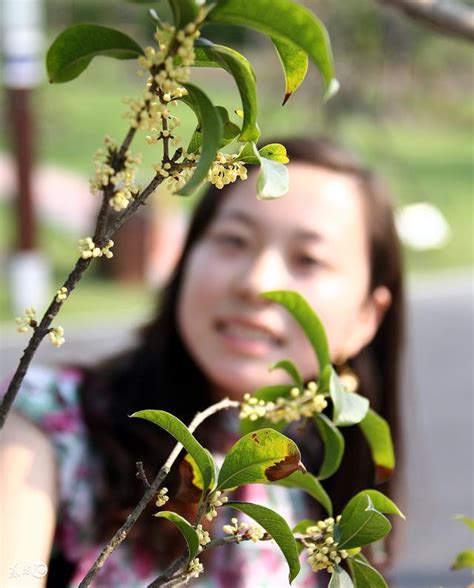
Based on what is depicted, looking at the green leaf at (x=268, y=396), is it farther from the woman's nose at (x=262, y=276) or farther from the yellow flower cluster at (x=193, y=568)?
the woman's nose at (x=262, y=276)

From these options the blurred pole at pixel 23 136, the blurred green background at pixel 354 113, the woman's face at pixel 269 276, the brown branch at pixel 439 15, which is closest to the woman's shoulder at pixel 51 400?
the woman's face at pixel 269 276

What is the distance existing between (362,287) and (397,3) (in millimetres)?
425

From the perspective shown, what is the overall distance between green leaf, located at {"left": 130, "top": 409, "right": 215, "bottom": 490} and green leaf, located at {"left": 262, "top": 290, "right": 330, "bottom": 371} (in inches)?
5.1

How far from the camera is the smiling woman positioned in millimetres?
1017

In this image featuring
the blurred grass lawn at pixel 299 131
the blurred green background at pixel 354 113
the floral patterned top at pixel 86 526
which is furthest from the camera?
the blurred green background at pixel 354 113

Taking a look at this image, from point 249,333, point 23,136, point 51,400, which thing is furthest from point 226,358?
point 23,136

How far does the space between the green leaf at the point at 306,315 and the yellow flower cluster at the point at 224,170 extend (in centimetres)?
15

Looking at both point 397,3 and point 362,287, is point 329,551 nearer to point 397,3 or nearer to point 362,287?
point 397,3

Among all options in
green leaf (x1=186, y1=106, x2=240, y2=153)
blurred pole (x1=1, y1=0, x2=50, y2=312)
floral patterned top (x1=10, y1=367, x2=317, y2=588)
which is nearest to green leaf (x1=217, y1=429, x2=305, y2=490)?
green leaf (x1=186, y1=106, x2=240, y2=153)

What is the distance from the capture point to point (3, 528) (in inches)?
32.0

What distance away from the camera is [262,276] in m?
1.02

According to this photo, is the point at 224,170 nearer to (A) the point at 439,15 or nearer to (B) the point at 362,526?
(B) the point at 362,526

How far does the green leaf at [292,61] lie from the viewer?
1.15ft

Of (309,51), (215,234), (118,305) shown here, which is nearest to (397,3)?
(215,234)
